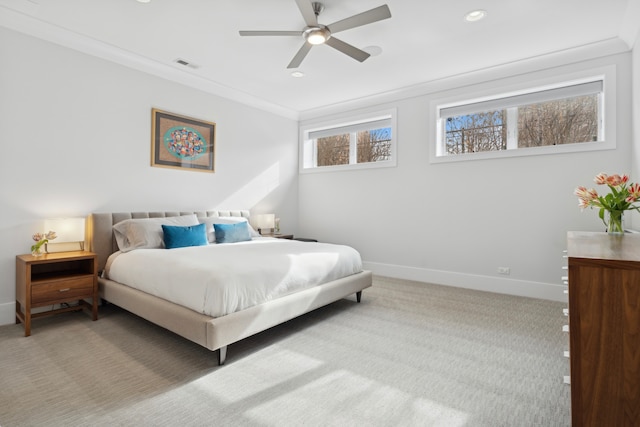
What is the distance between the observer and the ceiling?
9.26 ft

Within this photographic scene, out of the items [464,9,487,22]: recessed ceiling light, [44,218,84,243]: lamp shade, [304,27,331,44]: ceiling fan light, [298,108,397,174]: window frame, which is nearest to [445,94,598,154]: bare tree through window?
[298,108,397,174]: window frame

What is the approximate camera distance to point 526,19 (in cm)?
297

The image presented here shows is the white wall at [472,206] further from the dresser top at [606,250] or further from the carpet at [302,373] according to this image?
the dresser top at [606,250]

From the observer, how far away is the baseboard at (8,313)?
2.98 metres

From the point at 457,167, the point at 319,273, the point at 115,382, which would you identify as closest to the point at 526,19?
the point at 457,167

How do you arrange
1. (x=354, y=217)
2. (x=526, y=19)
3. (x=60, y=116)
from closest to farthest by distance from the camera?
(x=526, y=19)
(x=60, y=116)
(x=354, y=217)

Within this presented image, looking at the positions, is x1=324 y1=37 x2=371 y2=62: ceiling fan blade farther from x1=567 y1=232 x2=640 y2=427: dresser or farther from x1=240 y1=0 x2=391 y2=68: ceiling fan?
x1=567 y1=232 x2=640 y2=427: dresser

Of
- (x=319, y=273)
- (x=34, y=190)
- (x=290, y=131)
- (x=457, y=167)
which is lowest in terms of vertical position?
(x=319, y=273)

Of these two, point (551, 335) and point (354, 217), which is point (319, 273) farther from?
point (354, 217)

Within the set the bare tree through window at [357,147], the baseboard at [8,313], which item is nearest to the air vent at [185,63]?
the bare tree through window at [357,147]

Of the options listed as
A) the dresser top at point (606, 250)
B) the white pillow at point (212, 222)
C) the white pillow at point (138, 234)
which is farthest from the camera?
the white pillow at point (212, 222)

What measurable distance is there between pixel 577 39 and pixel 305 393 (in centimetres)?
412

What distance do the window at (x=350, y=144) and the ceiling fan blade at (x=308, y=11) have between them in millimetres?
2558

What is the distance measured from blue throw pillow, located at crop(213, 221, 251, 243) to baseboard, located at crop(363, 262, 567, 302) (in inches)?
81.8
